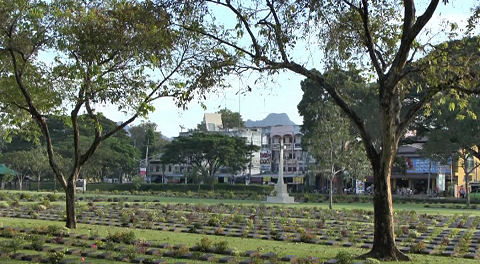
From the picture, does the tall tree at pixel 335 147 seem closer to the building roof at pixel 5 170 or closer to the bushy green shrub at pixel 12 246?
the bushy green shrub at pixel 12 246

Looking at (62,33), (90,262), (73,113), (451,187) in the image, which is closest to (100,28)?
(62,33)

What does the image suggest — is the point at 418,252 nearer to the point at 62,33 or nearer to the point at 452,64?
the point at 452,64

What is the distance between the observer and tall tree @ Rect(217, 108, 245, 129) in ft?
269

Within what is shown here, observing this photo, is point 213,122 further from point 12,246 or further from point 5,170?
point 12,246

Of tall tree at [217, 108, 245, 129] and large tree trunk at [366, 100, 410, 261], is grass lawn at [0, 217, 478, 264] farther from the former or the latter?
tall tree at [217, 108, 245, 129]

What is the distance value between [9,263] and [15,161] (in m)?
47.5

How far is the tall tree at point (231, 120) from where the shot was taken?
82.1 m

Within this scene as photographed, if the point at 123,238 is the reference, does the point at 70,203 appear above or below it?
above

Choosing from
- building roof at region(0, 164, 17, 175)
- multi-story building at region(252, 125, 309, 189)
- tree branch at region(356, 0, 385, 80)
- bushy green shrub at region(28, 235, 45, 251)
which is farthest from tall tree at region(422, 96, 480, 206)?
building roof at region(0, 164, 17, 175)

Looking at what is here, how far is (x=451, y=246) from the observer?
13867mm

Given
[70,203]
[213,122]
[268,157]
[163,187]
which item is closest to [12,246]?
[70,203]

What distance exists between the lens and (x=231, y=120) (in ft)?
270

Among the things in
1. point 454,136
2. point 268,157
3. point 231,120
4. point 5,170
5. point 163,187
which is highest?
point 231,120

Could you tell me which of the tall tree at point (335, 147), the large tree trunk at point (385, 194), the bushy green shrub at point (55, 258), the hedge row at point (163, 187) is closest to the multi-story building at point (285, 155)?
the hedge row at point (163, 187)
